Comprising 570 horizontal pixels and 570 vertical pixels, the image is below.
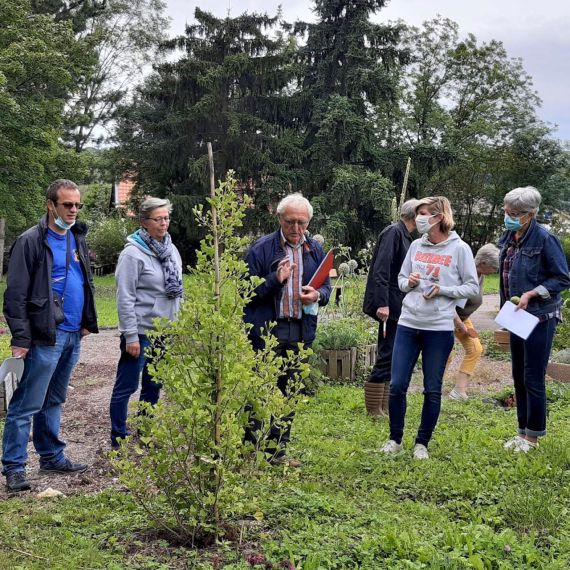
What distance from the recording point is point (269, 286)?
4.85 metres

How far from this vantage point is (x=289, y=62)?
3183cm

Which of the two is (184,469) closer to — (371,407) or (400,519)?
(400,519)

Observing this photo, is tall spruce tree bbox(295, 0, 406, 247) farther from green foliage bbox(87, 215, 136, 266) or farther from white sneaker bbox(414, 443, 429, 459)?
white sneaker bbox(414, 443, 429, 459)

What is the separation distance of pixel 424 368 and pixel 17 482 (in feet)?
9.42

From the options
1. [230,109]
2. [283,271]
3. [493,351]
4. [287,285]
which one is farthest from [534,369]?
[230,109]

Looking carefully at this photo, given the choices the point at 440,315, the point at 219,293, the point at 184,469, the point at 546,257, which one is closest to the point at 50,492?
the point at 184,469

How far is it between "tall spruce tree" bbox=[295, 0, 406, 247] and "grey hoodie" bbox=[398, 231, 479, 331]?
76.4 ft

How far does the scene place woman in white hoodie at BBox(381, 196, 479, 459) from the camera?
5.18m

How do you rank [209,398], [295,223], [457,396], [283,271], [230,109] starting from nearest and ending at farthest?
[209,398]
[283,271]
[295,223]
[457,396]
[230,109]

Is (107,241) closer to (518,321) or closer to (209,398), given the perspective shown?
(518,321)

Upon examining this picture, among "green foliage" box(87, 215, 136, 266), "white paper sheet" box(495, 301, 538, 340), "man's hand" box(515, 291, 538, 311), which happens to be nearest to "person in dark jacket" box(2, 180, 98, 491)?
"white paper sheet" box(495, 301, 538, 340)

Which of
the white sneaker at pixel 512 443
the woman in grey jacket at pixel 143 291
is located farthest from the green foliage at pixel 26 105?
the white sneaker at pixel 512 443

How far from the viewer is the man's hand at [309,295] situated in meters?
4.93

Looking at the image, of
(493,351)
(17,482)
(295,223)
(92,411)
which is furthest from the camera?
(493,351)
